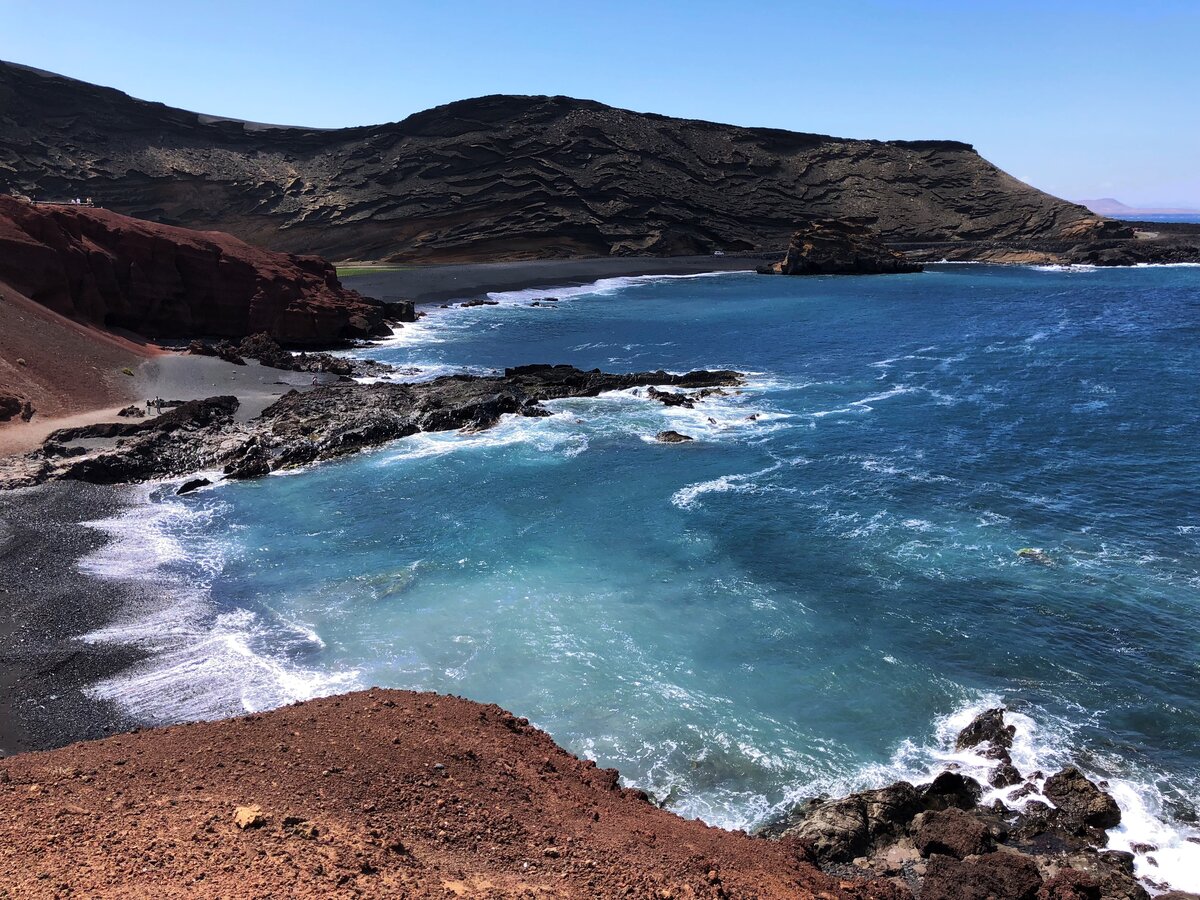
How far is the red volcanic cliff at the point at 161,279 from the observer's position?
38438 millimetres

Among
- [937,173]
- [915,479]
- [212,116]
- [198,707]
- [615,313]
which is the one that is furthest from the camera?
[937,173]

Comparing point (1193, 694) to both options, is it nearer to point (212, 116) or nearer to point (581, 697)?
point (581, 697)

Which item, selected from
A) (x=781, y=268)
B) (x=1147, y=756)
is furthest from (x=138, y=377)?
(x=781, y=268)

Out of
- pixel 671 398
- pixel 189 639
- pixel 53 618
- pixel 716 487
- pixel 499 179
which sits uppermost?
pixel 499 179

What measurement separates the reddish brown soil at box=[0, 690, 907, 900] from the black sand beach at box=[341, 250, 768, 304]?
66.4m

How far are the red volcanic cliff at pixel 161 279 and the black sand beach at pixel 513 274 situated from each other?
2344cm

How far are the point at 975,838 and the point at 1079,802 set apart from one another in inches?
94.4

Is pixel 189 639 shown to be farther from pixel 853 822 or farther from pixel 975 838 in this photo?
pixel 975 838

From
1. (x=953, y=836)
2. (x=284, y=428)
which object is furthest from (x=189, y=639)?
(x=953, y=836)

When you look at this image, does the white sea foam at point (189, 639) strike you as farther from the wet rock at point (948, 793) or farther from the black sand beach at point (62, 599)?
the wet rock at point (948, 793)

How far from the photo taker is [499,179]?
109812 millimetres

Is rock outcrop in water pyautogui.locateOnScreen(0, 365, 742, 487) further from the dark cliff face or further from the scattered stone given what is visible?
the dark cliff face

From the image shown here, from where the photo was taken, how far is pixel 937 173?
401 ft

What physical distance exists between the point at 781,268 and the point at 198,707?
89684 millimetres
